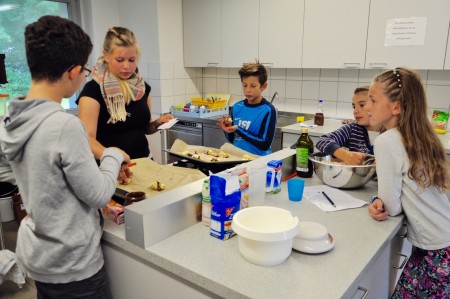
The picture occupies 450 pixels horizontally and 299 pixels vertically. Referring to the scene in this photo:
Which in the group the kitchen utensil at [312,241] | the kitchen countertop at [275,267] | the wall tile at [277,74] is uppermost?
the wall tile at [277,74]

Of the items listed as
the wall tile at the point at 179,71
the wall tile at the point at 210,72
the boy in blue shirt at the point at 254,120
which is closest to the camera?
the boy in blue shirt at the point at 254,120

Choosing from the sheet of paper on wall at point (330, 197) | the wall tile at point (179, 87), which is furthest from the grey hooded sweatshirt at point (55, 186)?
the wall tile at point (179, 87)

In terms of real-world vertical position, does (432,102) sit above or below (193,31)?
below

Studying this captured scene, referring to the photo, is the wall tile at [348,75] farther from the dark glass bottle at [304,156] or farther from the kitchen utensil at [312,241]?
the kitchen utensil at [312,241]

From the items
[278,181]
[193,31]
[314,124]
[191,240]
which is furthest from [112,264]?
[193,31]

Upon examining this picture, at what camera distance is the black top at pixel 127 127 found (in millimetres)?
1635

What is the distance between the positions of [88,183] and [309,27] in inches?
99.4

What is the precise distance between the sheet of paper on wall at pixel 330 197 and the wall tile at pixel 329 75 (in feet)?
6.29

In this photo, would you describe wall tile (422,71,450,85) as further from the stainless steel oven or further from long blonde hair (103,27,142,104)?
long blonde hair (103,27,142,104)

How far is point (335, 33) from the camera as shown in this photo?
110 inches

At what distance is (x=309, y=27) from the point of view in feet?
9.58

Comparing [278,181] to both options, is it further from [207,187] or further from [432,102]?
[432,102]

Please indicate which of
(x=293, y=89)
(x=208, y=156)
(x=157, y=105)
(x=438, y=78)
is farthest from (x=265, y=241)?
(x=157, y=105)

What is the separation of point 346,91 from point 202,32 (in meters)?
1.53
